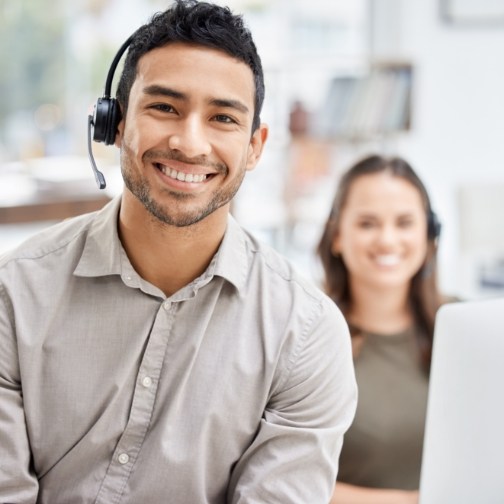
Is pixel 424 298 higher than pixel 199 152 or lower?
lower

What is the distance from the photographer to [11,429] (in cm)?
125

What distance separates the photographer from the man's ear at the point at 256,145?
139 cm

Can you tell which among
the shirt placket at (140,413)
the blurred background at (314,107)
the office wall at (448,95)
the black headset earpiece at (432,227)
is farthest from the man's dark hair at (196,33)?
the office wall at (448,95)

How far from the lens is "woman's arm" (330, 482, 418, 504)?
158 centimetres

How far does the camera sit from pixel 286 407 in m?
1.33

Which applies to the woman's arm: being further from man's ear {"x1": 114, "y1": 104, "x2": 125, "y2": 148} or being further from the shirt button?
man's ear {"x1": 114, "y1": 104, "x2": 125, "y2": 148}

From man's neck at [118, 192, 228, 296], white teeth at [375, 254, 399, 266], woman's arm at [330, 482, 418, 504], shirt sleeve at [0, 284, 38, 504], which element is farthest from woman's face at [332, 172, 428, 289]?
shirt sleeve at [0, 284, 38, 504]

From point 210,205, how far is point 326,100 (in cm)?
304

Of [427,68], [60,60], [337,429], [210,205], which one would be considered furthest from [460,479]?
[60,60]

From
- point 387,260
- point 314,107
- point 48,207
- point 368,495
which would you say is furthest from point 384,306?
point 314,107

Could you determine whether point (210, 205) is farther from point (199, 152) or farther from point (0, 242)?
point (0, 242)

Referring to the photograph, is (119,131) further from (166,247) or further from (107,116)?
(166,247)

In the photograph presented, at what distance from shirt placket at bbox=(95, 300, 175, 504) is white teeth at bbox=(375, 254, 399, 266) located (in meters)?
0.72

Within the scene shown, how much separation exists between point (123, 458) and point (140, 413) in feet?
A: 0.24
